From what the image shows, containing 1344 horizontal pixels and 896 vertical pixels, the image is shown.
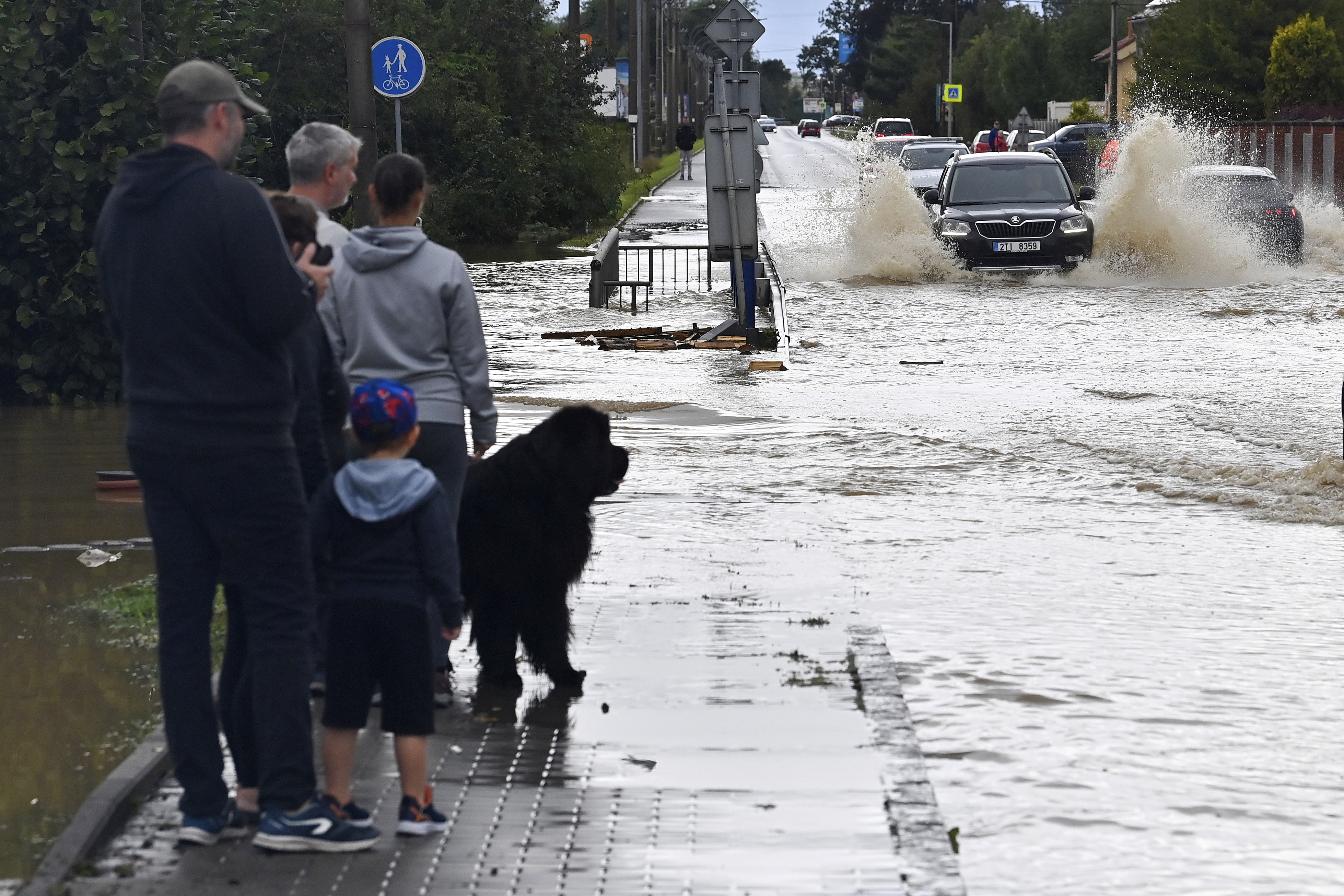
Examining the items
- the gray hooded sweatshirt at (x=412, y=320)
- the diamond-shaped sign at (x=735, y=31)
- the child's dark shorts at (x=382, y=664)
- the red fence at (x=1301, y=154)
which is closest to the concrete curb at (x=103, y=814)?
the child's dark shorts at (x=382, y=664)

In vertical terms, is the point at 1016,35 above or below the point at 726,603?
above

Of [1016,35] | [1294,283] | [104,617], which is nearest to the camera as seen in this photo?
[104,617]

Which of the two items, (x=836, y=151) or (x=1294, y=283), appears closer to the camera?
(x=1294, y=283)

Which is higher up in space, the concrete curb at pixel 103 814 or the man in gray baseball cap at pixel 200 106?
the man in gray baseball cap at pixel 200 106

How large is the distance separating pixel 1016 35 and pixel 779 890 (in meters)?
88.0

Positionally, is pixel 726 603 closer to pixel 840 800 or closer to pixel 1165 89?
pixel 840 800

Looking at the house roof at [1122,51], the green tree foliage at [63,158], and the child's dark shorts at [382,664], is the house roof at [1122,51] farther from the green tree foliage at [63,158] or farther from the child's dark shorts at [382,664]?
the child's dark shorts at [382,664]

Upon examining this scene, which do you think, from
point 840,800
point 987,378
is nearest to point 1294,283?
point 987,378

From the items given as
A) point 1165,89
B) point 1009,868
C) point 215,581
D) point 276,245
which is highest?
point 1165,89

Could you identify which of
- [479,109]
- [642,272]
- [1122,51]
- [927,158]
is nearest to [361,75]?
[642,272]

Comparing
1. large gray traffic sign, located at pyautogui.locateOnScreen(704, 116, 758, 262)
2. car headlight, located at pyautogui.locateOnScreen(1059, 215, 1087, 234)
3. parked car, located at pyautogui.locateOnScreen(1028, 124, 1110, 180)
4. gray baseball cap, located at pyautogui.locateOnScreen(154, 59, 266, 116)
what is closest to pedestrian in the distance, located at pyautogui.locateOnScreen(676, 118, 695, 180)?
parked car, located at pyautogui.locateOnScreen(1028, 124, 1110, 180)

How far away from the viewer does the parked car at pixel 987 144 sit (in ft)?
192

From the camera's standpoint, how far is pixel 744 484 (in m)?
10.8

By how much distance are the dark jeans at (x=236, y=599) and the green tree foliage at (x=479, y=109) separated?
881 inches
